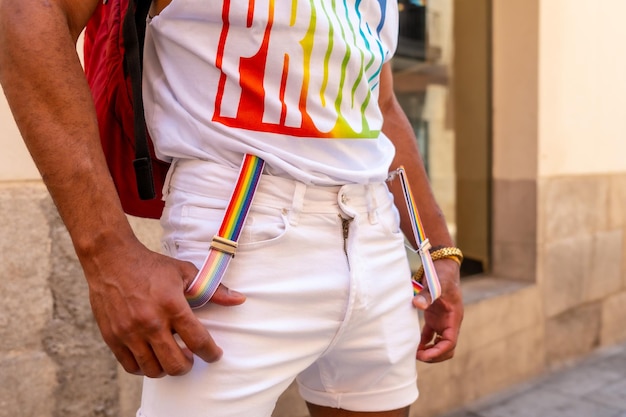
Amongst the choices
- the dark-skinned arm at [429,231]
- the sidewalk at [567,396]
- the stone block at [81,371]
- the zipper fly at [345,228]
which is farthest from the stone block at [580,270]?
the zipper fly at [345,228]

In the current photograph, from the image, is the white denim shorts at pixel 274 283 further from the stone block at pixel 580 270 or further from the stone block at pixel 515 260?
the stone block at pixel 580 270

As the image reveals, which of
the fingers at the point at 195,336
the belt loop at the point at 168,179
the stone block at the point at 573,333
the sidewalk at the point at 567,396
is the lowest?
the sidewalk at the point at 567,396

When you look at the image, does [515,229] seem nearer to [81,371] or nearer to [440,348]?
[440,348]

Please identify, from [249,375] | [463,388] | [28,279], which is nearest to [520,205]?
[463,388]

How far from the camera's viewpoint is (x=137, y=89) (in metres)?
1.07

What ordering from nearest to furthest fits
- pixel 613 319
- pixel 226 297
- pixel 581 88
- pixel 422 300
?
pixel 226 297
pixel 422 300
pixel 581 88
pixel 613 319

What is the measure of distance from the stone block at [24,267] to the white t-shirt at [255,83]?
990 millimetres

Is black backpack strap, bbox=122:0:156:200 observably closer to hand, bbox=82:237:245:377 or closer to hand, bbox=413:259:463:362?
hand, bbox=82:237:245:377

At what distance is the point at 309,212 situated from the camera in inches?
42.8

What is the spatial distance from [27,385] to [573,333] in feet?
10.7

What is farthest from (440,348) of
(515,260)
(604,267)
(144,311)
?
(604,267)

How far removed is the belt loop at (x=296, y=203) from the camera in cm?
106

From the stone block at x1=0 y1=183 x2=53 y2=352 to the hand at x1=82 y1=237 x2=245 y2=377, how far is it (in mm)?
1124

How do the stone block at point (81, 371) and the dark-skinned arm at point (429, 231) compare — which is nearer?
the dark-skinned arm at point (429, 231)
